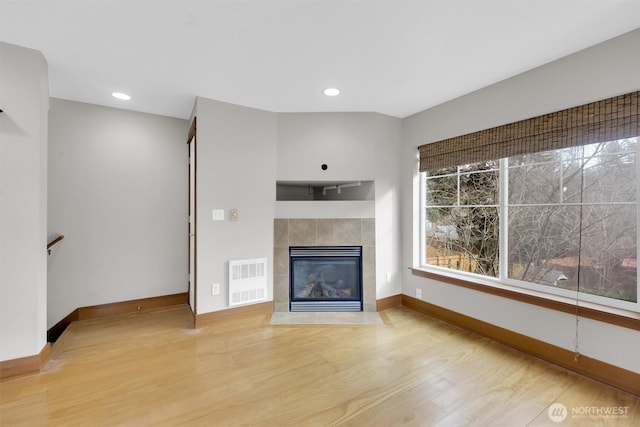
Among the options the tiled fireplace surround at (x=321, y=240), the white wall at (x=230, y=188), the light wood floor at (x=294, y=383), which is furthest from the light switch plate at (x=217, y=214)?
the light wood floor at (x=294, y=383)

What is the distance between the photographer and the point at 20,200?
206cm

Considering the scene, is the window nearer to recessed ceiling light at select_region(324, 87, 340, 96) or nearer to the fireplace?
the fireplace

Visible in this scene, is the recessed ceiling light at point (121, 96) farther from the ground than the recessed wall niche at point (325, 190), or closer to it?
farther from the ground

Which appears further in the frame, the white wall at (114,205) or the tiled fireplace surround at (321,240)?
the tiled fireplace surround at (321,240)

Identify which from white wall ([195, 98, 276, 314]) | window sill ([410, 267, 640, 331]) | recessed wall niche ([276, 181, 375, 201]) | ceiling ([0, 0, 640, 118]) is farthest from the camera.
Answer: recessed wall niche ([276, 181, 375, 201])

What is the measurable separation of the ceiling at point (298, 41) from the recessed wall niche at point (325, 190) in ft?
3.84

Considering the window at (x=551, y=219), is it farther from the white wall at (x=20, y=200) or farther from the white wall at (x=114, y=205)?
the white wall at (x=20, y=200)

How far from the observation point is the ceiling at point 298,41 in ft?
5.44

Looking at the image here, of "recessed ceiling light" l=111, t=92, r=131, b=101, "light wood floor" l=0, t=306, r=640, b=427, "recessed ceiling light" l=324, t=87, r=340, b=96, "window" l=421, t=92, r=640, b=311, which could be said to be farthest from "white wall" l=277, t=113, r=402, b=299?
"recessed ceiling light" l=111, t=92, r=131, b=101

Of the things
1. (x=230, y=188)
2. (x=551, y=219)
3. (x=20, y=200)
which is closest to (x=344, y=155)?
(x=230, y=188)

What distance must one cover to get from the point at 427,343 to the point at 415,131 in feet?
8.05

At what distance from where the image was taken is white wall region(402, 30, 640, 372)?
6.28 feet

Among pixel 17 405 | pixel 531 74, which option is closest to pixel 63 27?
pixel 17 405

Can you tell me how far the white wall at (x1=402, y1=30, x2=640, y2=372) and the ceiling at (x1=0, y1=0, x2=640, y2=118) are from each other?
12 centimetres
